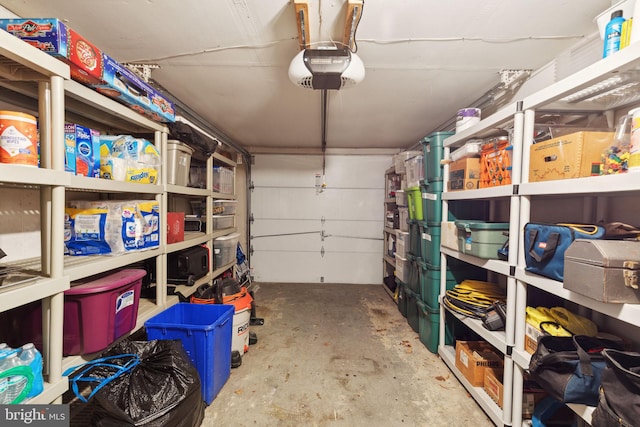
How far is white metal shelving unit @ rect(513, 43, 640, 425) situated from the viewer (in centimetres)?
96

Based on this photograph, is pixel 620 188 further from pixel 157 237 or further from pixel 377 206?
pixel 377 206

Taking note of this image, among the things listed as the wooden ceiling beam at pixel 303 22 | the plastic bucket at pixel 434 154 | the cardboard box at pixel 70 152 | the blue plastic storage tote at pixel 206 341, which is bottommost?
the blue plastic storage tote at pixel 206 341

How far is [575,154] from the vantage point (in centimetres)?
118

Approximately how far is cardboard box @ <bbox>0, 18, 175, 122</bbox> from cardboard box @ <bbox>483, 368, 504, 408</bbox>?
2.96 m

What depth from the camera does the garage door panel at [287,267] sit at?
4.58 meters

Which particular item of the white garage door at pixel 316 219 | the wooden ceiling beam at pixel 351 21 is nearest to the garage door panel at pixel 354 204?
the white garage door at pixel 316 219

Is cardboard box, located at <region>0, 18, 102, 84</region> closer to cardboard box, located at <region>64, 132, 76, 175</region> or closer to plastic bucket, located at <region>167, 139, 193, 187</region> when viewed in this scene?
cardboard box, located at <region>64, 132, 76, 175</region>

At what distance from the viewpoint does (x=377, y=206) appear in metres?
4.55

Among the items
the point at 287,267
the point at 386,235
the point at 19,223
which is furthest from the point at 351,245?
the point at 19,223

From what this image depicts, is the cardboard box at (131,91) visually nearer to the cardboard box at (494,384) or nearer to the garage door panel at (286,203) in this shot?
the garage door panel at (286,203)

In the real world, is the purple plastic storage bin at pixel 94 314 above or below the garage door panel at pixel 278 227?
below

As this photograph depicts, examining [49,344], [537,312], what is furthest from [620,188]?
[49,344]

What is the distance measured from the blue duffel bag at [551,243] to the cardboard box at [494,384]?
86cm

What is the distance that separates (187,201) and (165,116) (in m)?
1.82
